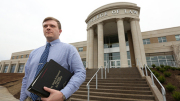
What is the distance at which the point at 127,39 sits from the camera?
2266cm

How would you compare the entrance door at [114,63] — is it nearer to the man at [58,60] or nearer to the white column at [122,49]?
the white column at [122,49]

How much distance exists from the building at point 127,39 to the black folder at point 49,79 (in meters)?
14.4

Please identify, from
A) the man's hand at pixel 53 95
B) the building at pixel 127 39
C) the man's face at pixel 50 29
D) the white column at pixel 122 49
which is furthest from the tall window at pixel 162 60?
the man's hand at pixel 53 95

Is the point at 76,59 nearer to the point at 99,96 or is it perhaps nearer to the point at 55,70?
the point at 55,70

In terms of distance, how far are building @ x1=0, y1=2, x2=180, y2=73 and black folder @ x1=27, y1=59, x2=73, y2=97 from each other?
14444 mm

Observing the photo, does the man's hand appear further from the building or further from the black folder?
the building

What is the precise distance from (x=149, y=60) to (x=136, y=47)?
22.9ft

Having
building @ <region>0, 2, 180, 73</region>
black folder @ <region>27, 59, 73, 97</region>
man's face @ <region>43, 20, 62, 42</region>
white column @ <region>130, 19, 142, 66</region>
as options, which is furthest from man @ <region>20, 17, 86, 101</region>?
white column @ <region>130, 19, 142, 66</region>

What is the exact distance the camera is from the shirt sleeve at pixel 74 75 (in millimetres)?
1085

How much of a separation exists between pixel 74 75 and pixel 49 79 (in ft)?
1.06

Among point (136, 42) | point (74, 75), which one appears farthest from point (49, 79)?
point (136, 42)

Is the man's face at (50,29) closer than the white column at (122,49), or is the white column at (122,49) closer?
the man's face at (50,29)

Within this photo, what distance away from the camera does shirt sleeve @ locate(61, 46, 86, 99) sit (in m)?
1.08

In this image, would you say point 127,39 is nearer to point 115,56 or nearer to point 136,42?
point 115,56
